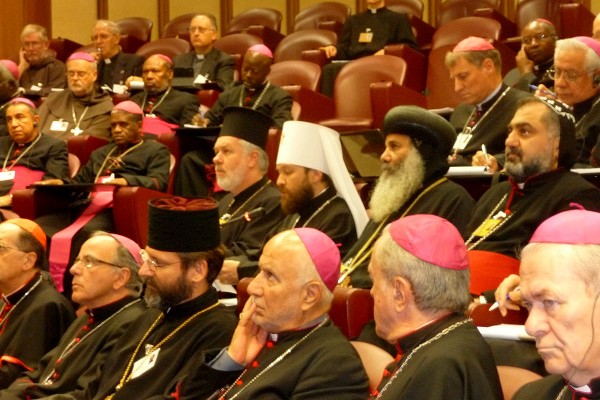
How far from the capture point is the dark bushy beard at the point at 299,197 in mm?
5277

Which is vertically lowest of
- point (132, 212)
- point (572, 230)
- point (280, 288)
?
point (132, 212)

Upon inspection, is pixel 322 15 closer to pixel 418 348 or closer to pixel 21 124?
pixel 21 124

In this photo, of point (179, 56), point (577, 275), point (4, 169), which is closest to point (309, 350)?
point (577, 275)

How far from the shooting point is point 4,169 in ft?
26.5

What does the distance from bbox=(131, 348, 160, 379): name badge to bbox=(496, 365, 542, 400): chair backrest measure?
1.72m

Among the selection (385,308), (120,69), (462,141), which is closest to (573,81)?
(462,141)

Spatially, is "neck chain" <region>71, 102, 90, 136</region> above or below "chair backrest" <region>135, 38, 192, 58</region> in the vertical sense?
below

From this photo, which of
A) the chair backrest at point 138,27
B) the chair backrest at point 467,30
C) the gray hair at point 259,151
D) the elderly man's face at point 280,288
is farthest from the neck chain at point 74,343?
the chair backrest at point 138,27

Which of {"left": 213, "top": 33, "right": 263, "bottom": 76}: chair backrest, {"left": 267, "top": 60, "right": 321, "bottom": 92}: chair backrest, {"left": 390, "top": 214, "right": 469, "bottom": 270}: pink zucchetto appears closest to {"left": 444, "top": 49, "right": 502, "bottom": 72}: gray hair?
{"left": 267, "top": 60, "right": 321, "bottom": 92}: chair backrest

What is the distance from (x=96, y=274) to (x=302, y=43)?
577 cm

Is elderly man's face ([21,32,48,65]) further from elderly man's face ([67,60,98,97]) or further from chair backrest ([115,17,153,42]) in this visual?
elderly man's face ([67,60,98,97])

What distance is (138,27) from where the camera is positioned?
12.5 meters

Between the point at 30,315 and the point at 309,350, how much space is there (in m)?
2.34

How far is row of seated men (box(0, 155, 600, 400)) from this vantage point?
8.45 feet
